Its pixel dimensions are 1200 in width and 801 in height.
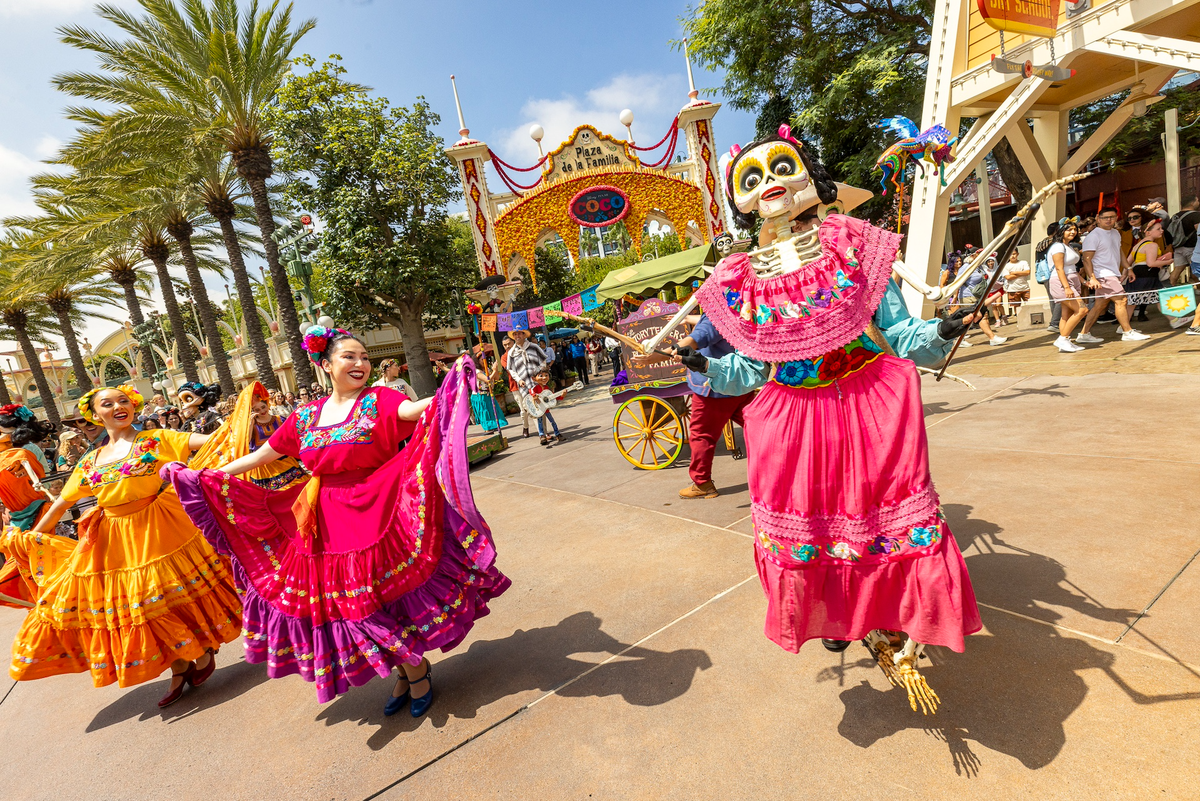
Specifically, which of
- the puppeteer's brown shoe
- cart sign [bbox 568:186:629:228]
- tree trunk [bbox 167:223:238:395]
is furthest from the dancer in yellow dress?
tree trunk [bbox 167:223:238:395]

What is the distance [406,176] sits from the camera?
49.7ft

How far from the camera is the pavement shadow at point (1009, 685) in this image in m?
2.02

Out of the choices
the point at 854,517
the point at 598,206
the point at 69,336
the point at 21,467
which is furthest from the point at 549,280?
the point at 854,517

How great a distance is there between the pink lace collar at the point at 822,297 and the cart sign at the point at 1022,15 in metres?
6.57

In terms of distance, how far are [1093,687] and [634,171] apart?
14.7 m

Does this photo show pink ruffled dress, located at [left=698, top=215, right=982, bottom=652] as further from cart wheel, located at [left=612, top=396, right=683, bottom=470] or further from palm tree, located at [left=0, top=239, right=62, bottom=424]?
palm tree, located at [left=0, top=239, right=62, bottom=424]

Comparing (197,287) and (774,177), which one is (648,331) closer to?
(774,177)

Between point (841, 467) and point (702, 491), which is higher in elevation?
point (841, 467)

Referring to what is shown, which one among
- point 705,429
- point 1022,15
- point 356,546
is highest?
point 1022,15

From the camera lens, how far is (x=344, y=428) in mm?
2830

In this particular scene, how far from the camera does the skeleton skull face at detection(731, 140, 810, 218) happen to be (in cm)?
241

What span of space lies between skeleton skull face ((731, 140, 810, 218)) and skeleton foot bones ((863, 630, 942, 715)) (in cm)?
168

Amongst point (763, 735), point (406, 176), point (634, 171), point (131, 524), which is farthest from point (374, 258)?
point (763, 735)

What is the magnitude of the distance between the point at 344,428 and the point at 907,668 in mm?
2499
